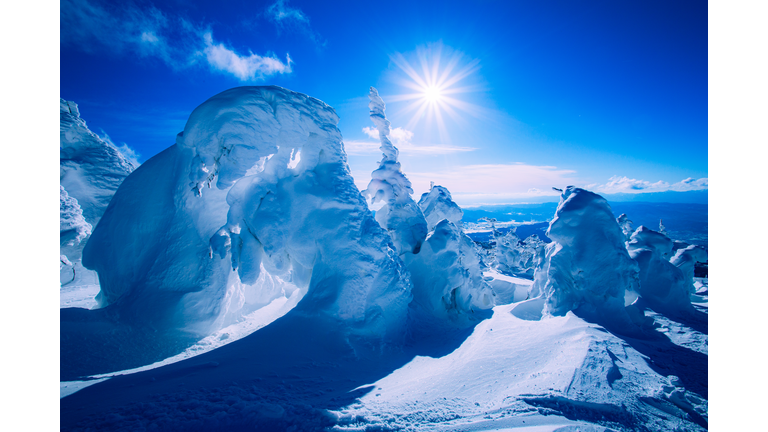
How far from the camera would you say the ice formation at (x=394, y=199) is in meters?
15.9

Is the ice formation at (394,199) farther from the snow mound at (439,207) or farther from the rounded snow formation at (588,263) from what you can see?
the rounded snow formation at (588,263)

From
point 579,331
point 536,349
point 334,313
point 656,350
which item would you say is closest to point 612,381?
point 536,349

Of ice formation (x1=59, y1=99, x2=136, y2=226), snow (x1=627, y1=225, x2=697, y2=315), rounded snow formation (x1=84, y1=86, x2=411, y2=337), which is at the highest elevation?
ice formation (x1=59, y1=99, x2=136, y2=226)

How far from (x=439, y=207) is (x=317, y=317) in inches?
584

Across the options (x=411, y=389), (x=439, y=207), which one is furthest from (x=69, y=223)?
(x=439, y=207)

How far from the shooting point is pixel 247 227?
10.4 m

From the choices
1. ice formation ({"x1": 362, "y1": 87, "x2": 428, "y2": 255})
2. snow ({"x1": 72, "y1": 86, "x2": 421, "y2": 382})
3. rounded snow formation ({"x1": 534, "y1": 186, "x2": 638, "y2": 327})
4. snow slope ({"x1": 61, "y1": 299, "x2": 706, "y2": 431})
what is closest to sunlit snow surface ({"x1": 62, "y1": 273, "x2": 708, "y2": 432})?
snow slope ({"x1": 61, "y1": 299, "x2": 706, "y2": 431})

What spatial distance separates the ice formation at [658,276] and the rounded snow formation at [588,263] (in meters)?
3.60

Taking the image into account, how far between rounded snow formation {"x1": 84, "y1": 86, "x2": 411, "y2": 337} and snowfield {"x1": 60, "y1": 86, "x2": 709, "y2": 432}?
0.19 feet

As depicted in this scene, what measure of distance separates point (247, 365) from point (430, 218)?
17.3 meters

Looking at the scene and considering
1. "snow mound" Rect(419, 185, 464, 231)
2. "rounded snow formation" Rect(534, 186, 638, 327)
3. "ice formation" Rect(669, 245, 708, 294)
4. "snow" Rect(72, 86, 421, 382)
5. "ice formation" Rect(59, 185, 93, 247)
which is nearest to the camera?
"snow" Rect(72, 86, 421, 382)

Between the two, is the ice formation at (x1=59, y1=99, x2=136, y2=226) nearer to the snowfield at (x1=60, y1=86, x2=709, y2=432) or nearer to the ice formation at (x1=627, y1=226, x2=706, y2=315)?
the snowfield at (x1=60, y1=86, x2=709, y2=432)

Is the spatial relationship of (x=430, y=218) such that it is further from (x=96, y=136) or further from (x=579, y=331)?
(x=96, y=136)

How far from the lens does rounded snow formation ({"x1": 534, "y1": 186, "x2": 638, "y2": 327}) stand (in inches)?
400
